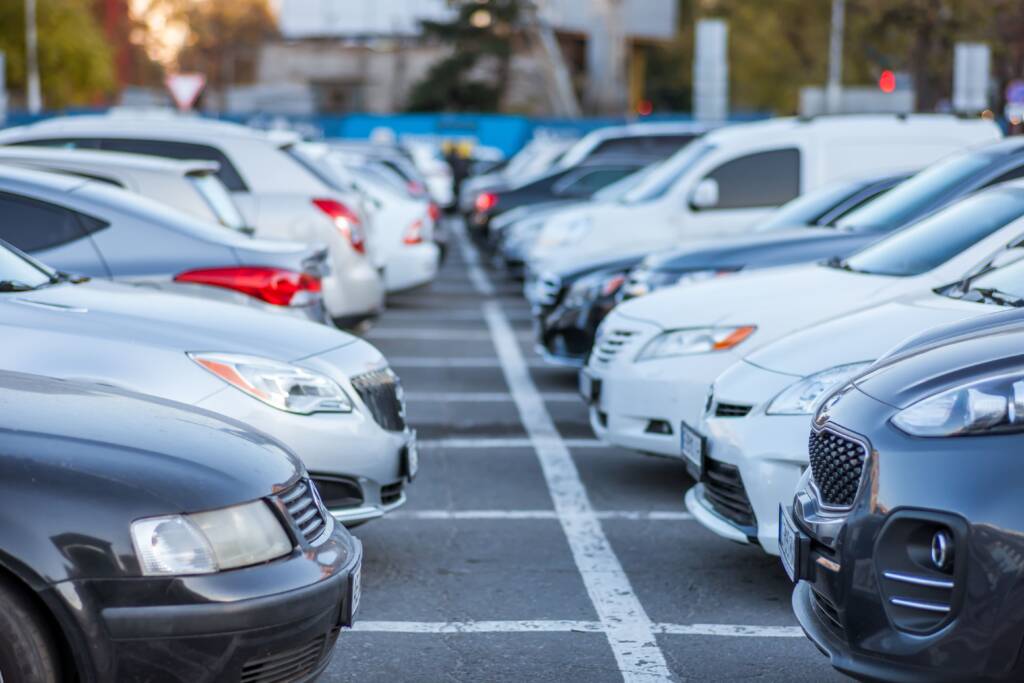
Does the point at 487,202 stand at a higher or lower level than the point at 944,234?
lower

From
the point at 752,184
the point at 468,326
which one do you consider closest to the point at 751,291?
the point at 752,184

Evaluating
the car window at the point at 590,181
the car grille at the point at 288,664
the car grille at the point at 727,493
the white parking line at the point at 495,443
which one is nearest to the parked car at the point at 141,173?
the white parking line at the point at 495,443

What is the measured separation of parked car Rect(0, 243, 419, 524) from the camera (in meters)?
5.56

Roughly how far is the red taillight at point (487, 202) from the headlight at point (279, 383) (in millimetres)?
16395

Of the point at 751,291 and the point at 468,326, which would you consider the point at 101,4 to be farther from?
the point at 751,291

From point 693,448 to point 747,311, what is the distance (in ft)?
4.49

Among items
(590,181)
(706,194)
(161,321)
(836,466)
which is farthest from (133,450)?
(590,181)

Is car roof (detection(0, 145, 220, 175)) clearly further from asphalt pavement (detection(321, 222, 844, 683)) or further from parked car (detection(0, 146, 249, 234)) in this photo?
asphalt pavement (detection(321, 222, 844, 683))

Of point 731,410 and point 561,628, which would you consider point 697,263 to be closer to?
point 731,410

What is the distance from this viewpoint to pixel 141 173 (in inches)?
368

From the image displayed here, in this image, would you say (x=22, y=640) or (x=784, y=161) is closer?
(x=22, y=640)

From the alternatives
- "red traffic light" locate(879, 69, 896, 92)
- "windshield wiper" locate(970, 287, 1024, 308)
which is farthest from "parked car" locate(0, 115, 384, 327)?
"red traffic light" locate(879, 69, 896, 92)

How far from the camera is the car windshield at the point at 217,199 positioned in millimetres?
9547

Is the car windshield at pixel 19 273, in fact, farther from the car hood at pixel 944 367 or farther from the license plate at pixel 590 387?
the car hood at pixel 944 367
